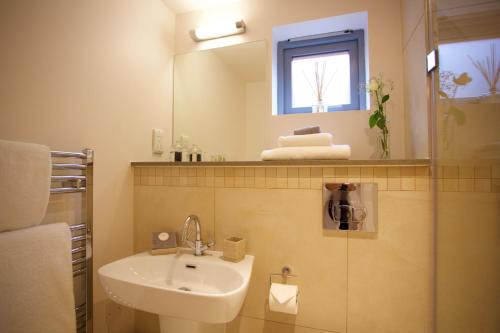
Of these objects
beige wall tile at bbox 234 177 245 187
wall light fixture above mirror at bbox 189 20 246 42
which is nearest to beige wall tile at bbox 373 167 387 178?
beige wall tile at bbox 234 177 245 187

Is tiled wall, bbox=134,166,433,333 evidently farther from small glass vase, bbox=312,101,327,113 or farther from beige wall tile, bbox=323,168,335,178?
small glass vase, bbox=312,101,327,113

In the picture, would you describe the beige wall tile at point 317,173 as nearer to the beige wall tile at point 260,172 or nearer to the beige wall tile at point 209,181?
the beige wall tile at point 260,172

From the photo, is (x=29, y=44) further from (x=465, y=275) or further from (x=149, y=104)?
(x=465, y=275)

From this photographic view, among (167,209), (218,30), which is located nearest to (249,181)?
(167,209)

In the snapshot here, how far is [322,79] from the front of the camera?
142cm

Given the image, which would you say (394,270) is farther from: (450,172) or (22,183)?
(22,183)

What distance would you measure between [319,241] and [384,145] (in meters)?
0.60

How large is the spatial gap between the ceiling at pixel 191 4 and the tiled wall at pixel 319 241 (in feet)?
3.60

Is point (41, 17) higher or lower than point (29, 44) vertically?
higher

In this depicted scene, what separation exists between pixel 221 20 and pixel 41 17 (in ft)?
3.16

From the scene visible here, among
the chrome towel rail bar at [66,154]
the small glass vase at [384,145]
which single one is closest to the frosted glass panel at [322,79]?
the small glass vase at [384,145]

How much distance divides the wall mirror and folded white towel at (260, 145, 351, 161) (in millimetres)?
329

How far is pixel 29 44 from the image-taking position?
30.5 inches


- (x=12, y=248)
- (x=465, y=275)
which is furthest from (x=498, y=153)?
(x=12, y=248)
